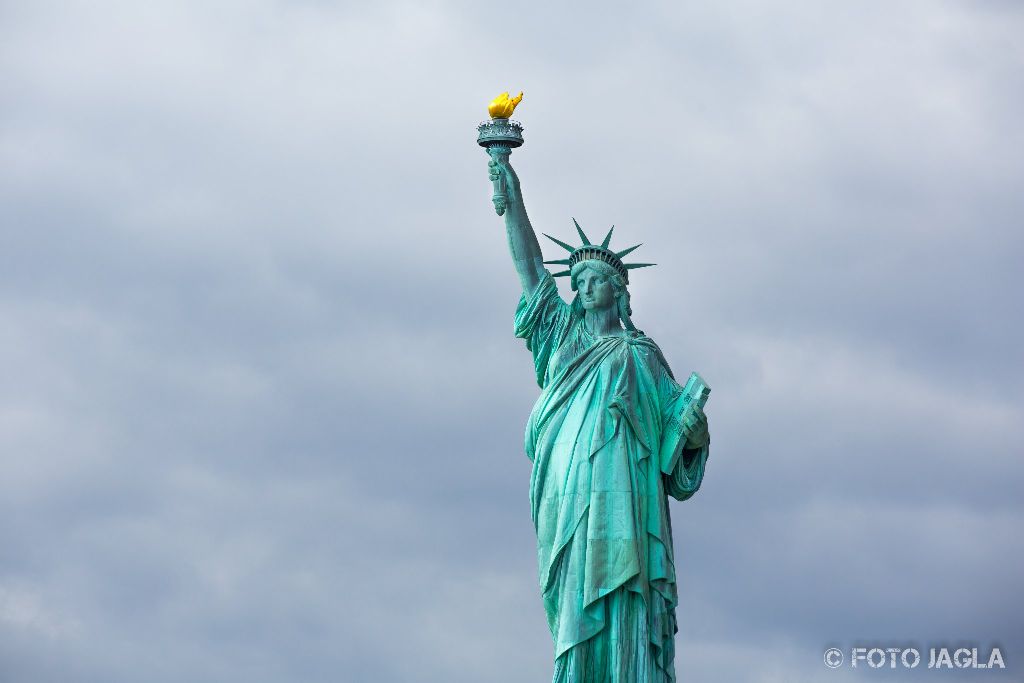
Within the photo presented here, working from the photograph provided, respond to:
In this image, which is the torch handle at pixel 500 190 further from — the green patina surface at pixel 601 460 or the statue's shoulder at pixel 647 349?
the statue's shoulder at pixel 647 349

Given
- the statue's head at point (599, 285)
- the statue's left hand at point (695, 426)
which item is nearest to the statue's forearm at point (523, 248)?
the statue's head at point (599, 285)

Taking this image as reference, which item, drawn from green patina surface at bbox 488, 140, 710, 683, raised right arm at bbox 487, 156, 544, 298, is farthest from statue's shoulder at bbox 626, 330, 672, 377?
raised right arm at bbox 487, 156, 544, 298

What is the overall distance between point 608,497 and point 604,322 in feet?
8.24

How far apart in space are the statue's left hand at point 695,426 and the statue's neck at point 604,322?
1.53 meters

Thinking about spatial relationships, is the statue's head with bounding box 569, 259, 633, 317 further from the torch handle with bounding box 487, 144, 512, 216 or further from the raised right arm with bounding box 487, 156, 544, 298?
the torch handle with bounding box 487, 144, 512, 216

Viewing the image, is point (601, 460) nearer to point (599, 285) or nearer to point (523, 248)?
point (599, 285)

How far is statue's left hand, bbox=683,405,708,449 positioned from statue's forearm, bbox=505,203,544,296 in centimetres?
275

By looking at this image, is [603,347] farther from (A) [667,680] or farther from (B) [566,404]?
(A) [667,680]

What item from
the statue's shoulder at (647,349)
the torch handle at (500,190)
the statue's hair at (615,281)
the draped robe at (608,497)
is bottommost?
the draped robe at (608,497)

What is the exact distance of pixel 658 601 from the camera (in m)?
27.8

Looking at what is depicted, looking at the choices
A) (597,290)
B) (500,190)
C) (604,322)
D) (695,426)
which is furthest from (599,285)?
(695,426)

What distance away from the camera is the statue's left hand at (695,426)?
92.5 feet

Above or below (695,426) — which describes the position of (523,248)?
above

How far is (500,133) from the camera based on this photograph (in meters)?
29.6
